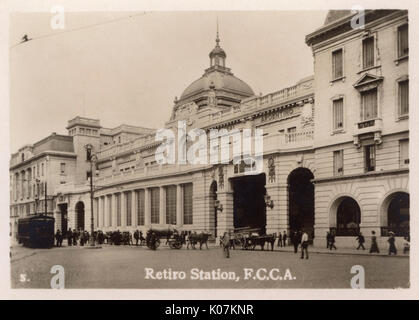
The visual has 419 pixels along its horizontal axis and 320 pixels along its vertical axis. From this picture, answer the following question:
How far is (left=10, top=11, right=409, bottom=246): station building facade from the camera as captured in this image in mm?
18906

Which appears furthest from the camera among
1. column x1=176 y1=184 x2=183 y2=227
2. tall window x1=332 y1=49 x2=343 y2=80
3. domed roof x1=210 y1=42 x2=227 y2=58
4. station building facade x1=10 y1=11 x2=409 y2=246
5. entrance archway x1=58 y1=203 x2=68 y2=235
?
entrance archway x1=58 y1=203 x2=68 y2=235

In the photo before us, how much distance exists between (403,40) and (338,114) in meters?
4.46

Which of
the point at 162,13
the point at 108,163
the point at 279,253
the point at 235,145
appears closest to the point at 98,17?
the point at 162,13

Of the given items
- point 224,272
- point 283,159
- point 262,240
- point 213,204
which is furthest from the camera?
point 213,204

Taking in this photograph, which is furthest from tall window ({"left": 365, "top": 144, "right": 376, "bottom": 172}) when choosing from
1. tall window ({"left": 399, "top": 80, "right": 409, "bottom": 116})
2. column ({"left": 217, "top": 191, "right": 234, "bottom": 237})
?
column ({"left": 217, "top": 191, "right": 234, "bottom": 237})

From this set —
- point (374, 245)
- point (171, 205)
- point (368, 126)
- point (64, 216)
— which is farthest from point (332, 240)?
point (64, 216)

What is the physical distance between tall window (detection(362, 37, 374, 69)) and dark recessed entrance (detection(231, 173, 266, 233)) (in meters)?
7.80

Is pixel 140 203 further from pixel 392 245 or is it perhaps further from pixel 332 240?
pixel 392 245

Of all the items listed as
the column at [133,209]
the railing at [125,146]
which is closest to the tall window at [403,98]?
the railing at [125,146]

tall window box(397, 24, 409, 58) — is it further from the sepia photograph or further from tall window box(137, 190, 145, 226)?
tall window box(137, 190, 145, 226)

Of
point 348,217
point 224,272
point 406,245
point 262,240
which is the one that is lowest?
point 224,272

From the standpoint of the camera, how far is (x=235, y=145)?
76.3 feet

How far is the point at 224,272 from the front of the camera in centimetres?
1697

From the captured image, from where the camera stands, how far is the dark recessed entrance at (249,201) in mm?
25594
